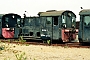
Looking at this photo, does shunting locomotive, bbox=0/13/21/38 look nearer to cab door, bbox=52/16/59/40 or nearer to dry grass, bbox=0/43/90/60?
cab door, bbox=52/16/59/40

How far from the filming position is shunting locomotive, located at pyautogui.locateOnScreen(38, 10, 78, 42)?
72.9ft

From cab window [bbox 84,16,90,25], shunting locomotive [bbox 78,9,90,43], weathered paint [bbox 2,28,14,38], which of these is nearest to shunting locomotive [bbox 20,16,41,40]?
weathered paint [bbox 2,28,14,38]

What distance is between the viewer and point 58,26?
22.2m

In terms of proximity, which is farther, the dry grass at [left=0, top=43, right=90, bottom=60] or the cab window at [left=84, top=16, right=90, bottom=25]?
the cab window at [left=84, top=16, right=90, bottom=25]

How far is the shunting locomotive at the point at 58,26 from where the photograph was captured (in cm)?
2222

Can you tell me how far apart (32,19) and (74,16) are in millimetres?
4519

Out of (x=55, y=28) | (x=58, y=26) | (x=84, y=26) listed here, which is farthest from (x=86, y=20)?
(x=55, y=28)

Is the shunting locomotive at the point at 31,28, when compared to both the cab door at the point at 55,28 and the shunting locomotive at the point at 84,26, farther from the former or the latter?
the shunting locomotive at the point at 84,26

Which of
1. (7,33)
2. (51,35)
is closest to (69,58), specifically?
(51,35)

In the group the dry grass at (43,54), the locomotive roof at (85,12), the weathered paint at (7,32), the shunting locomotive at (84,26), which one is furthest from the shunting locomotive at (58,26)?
the dry grass at (43,54)

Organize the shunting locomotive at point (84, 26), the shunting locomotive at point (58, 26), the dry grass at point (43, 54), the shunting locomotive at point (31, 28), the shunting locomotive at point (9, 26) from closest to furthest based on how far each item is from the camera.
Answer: the dry grass at point (43, 54) → the shunting locomotive at point (84, 26) → the shunting locomotive at point (58, 26) → the shunting locomotive at point (31, 28) → the shunting locomotive at point (9, 26)

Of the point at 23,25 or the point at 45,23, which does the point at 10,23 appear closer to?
the point at 23,25

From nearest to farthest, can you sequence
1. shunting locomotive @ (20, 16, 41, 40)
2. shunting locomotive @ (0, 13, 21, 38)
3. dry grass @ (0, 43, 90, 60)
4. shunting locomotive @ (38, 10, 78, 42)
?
dry grass @ (0, 43, 90, 60) < shunting locomotive @ (38, 10, 78, 42) < shunting locomotive @ (20, 16, 41, 40) < shunting locomotive @ (0, 13, 21, 38)

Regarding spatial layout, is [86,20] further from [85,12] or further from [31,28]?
[31,28]
